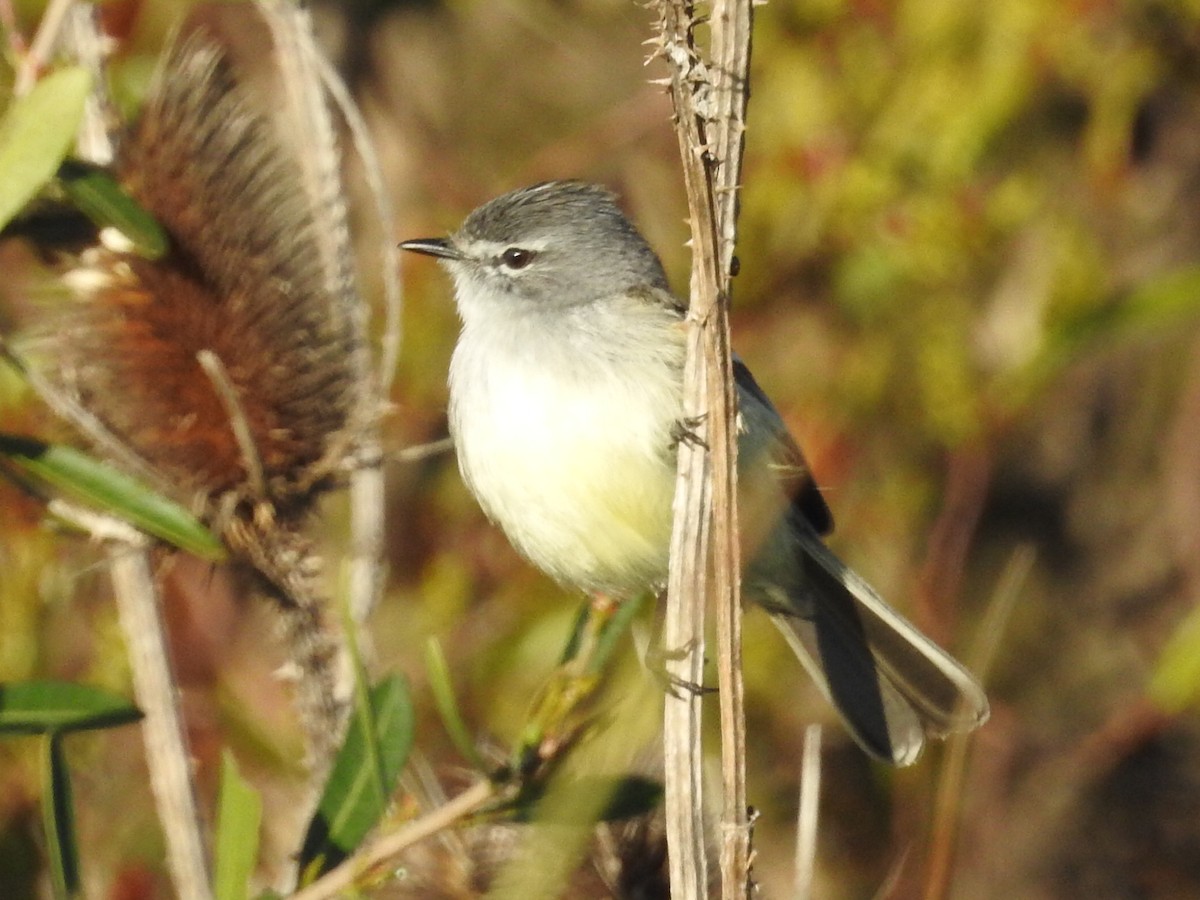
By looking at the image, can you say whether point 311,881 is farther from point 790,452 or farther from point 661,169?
point 661,169

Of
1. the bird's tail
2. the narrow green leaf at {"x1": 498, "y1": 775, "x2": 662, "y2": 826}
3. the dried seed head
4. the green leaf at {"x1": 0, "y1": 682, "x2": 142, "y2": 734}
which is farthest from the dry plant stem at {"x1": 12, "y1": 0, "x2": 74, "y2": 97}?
the bird's tail

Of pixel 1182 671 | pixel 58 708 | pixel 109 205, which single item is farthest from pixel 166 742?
pixel 1182 671

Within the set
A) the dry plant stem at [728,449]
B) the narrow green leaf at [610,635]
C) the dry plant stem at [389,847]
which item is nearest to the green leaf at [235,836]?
the dry plant stem at [389,847]

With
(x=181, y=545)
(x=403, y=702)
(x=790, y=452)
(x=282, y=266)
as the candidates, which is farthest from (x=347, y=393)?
(x=790, y=452)

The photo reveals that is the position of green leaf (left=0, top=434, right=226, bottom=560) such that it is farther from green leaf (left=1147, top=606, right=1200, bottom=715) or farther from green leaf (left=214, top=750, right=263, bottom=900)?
green leaf (left=1147, top=606, right=1200, bottom=715)

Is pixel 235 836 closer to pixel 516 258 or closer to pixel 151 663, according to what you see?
pixel 151 663

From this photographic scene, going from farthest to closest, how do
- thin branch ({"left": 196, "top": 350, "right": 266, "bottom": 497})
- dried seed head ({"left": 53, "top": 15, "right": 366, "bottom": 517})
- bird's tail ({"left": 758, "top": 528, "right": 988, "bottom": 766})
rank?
bird's tail ({"left": 758, "top": 528, "right": 988, "bottom": 766}) < dried seed head ({"left": 53, "top": 15, "right": 366, "bottom": 517}) < thin branch ({"left": 196, "top": 350, "right": 266, "bottom": 497})
